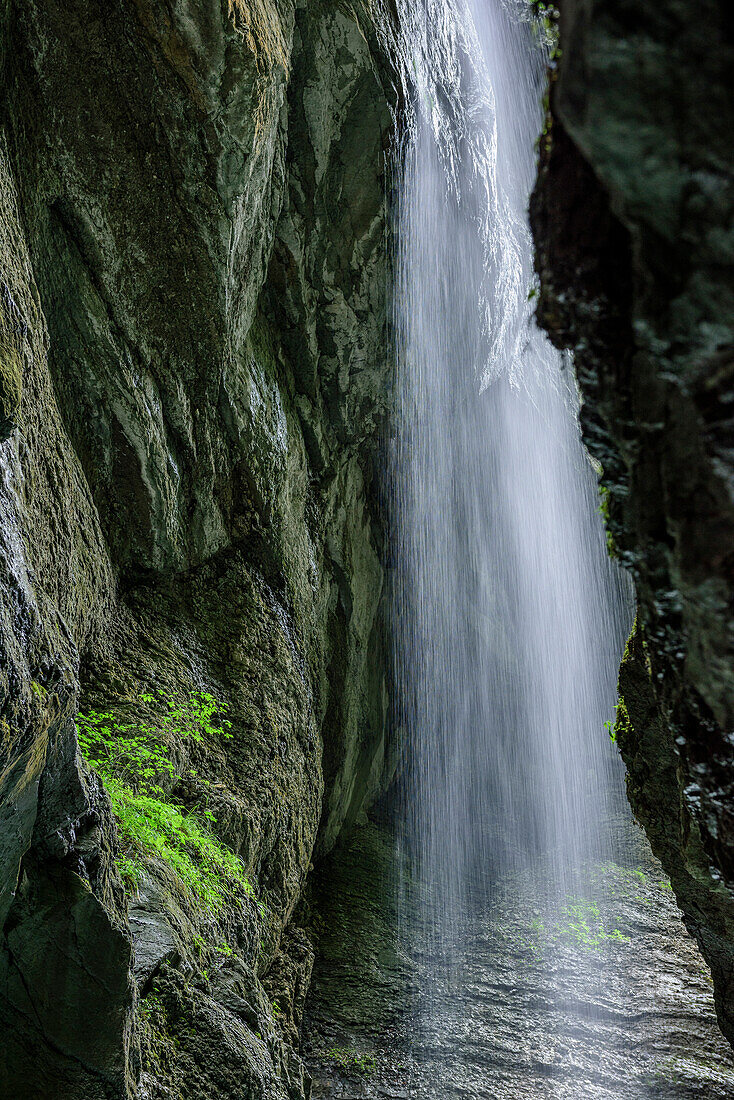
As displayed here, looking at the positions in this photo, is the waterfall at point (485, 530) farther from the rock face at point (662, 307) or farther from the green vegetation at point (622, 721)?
the rock face at point (662, 307)

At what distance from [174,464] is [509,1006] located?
8.72 meters

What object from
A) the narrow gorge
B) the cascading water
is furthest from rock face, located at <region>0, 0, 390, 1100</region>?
the cascading water

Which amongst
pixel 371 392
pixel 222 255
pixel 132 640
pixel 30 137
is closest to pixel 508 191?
pixel 371 392

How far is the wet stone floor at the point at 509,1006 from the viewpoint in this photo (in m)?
7.61

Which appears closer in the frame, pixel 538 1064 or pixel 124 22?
pixel 124 22

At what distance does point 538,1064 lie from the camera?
8008mm

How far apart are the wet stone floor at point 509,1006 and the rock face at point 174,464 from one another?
1.21 metres

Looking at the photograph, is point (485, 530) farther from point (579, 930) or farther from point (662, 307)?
point (662, 307)

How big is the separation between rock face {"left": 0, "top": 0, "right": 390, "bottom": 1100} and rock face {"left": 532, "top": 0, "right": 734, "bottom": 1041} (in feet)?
7.55

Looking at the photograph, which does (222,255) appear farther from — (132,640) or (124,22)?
(132,640)

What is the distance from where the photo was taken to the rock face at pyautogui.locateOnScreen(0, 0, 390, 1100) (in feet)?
9.66

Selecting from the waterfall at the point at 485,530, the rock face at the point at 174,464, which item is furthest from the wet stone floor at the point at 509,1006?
the rock face at the point at 174,464

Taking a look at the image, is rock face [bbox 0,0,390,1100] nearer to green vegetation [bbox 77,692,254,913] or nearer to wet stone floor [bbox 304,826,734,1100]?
green vegetation [bbox 77,692,254,913]

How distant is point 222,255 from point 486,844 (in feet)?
50.1
